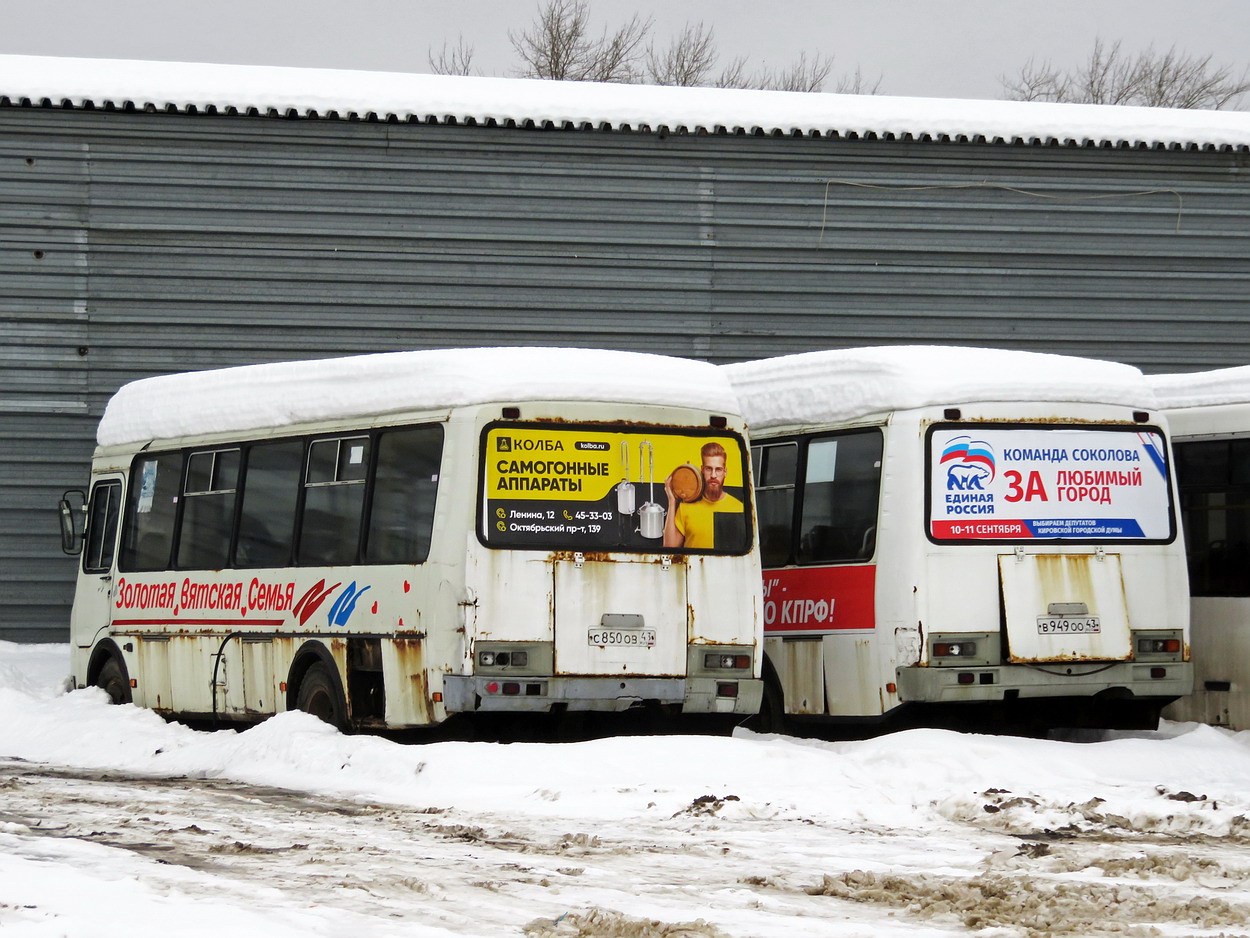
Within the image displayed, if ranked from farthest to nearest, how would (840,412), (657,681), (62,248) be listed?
(62,248), (840,412), (657,681)

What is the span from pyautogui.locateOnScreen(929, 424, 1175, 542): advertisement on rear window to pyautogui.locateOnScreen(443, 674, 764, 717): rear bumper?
1603mm

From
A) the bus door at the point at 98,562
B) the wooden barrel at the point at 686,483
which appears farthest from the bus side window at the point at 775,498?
the bus door at the point at 98,562

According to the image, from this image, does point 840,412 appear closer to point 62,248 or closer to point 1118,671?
point 1118,671

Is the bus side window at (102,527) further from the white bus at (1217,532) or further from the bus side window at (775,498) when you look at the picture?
the white bus at (1217,532)

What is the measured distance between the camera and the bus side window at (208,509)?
45.8 ft

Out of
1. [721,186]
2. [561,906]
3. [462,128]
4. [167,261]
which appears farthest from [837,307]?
[561,906]

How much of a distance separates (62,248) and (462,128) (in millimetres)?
4114

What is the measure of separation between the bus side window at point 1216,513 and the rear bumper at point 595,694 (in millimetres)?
3523

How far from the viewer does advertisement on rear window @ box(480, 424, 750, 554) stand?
37.8 ft

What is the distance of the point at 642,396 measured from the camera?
12.0 m

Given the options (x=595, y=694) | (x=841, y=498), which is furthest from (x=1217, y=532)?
(x=595, y=694)

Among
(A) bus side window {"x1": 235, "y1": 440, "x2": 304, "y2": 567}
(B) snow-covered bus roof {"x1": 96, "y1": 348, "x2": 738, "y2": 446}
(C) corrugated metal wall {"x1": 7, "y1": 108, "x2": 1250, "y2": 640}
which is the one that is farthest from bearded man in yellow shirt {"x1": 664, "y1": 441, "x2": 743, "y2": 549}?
(C) corrugated metal wall {"x1": 7, "y1": 108, "x2": 1250, "y2": 640}

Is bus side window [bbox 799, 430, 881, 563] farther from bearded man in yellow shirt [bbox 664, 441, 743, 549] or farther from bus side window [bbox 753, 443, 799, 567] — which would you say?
bearded man in yellow shirt [bbox 664, 441, 743, 549]

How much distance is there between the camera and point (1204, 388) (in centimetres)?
1353
